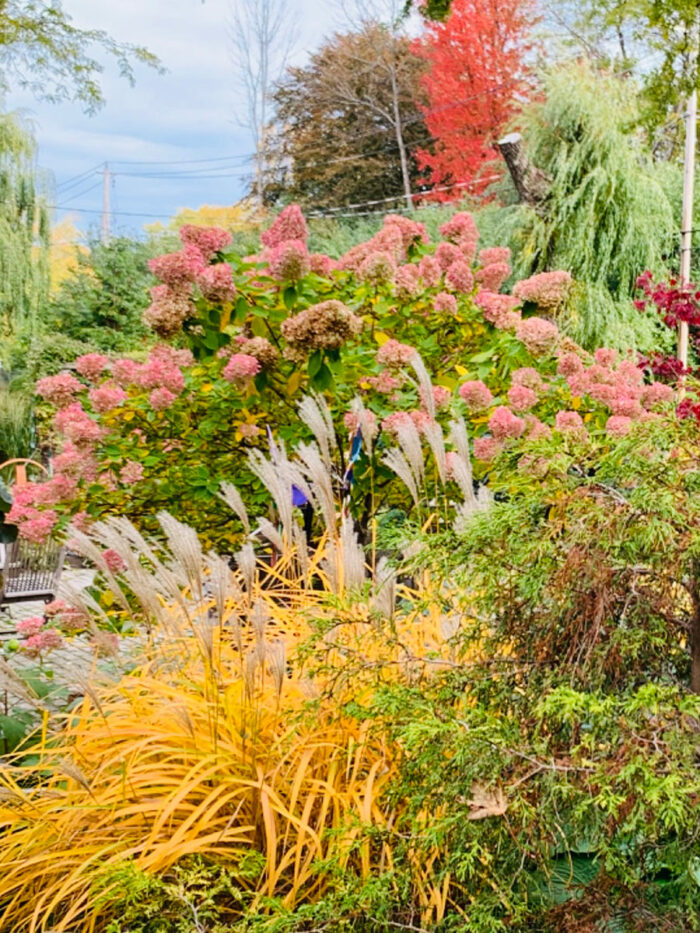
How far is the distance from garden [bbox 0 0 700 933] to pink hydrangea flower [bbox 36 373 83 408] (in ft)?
0.06

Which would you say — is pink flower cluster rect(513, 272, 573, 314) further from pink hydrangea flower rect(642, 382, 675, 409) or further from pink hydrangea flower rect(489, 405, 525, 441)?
pink hydrangea flower rect(489, 405, 525, 441)

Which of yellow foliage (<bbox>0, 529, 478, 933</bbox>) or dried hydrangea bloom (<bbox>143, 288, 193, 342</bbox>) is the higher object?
dried hydrangea bloom (<bbox>143, 288, 193, 342</bbox>)

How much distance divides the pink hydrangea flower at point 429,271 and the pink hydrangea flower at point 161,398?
91cm

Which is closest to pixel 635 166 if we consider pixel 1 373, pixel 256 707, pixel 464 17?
pixel 464 17

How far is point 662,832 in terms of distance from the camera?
1.05 m

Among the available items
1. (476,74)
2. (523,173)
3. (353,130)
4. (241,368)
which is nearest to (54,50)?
(523,173)

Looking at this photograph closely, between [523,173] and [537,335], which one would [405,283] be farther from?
[523,173]

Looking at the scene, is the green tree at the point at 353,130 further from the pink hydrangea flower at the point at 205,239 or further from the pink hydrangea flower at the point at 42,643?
the pink hydrangea flower at the point at 42,643

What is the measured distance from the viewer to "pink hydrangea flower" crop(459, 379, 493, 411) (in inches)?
108

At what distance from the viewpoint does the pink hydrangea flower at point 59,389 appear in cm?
311

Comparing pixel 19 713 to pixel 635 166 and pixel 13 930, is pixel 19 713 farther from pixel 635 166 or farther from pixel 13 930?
pixel 635 166

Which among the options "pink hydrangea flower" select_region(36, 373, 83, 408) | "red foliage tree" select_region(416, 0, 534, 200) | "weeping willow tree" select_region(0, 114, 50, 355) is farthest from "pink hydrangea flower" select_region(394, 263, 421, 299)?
"red foliage tree" select_region(416, 0, 534, 200)

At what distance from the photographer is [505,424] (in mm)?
2592

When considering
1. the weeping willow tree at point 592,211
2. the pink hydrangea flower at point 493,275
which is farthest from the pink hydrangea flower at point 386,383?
the weeping willow tree at point 592,211
